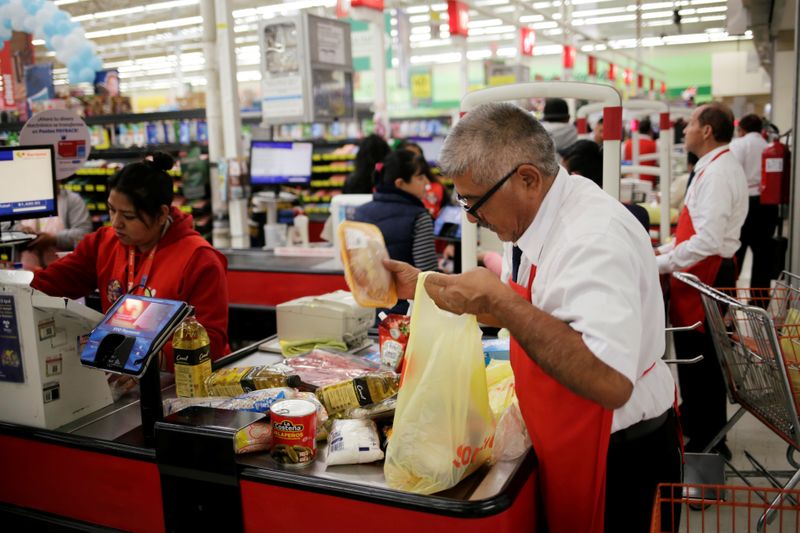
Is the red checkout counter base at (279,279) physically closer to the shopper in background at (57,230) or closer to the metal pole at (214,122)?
the shopper in background at (57,230)

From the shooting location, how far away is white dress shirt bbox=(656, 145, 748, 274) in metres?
3.99

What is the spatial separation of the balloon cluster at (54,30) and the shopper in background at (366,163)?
10.5 feet

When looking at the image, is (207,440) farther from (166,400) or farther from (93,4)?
(93,4)

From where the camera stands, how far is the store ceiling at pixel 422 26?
46.9 ft

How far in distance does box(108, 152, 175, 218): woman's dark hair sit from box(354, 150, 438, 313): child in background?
145 centimetres

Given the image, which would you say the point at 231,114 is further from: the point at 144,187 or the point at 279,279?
the point at 144,187

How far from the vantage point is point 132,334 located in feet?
6.49

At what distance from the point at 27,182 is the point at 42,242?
64cm

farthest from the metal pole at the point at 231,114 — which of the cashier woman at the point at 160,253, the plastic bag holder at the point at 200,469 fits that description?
the plastic bag holder at the point at 200,469

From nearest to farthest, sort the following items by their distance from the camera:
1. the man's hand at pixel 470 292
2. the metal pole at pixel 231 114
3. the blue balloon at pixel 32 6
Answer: the man's hand at pixel 470 292
the blue balloon at pixel 32 6
the metal pole at pixel 231 114

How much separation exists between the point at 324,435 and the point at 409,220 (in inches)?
88.3

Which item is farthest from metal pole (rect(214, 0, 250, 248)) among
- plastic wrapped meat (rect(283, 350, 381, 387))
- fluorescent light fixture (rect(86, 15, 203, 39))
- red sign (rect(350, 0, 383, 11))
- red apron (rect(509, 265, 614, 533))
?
fluorescent light fixture (rect(86, 15, 203, 39))

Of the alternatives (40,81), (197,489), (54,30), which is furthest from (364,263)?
(40,81)

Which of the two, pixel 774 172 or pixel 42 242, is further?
pixel 774 172
